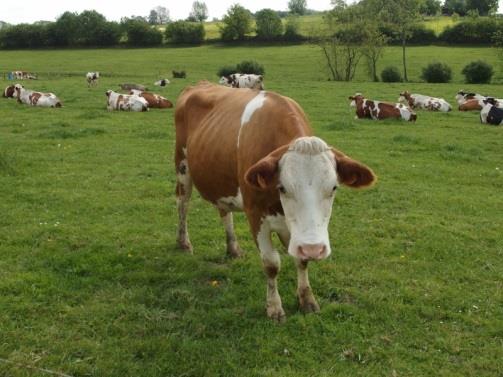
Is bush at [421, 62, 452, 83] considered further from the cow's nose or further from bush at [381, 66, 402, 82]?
the cow's nose

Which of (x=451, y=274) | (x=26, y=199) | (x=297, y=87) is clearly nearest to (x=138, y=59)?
(x=297, y=87)

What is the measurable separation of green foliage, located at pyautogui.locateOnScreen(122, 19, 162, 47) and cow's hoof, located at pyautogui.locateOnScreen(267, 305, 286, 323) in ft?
254

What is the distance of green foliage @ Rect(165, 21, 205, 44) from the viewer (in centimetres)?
7819

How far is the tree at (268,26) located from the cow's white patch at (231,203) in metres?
71.6

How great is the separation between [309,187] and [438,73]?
126ft

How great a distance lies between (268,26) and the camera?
7462 cm

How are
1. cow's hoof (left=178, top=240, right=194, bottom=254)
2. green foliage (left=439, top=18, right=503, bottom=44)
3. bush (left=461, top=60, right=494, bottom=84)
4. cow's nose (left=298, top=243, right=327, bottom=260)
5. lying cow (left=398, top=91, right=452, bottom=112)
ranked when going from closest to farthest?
1. cow's nose (left=298, top=243, right=327, bottom=260)
2. cow's hoof (left=178, top=240, right=194, bottom=254)
3. lying cow (left=398, top=91, right=452, bottom=112)
4. bush (left=461, top=60, right=494, bottom=84)
5. green foliage (left=439, top=18, right=503, bottom=44)

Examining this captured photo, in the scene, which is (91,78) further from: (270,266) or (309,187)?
(309,187)

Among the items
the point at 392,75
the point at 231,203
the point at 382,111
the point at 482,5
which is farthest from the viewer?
the point at 482,5

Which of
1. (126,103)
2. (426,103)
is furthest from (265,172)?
(426,103)

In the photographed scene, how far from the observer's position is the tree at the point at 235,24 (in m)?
77.2

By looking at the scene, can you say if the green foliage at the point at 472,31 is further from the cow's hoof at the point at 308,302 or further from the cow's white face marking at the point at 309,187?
the cow's white face marking at the point at 309,187

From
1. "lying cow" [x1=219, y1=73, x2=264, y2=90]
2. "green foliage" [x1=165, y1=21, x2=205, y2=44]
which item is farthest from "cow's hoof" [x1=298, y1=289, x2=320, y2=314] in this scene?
"green foliage" [x1=165, y1=21, x2=205, y2=44]

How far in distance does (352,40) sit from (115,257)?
40753mm
